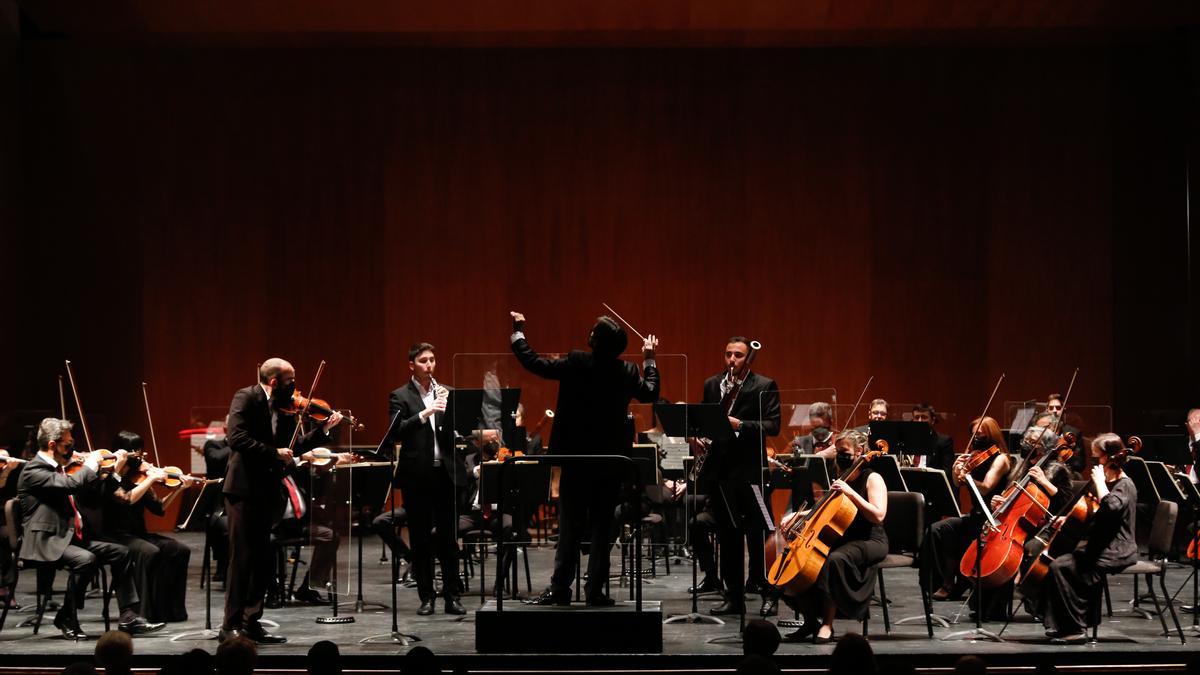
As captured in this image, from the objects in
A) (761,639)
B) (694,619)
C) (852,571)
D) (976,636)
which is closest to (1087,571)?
(976,636)

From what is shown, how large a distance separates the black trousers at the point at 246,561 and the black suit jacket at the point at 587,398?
1.43 meters

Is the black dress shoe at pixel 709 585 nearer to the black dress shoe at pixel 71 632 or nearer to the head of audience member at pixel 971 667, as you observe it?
the black dress shoe at pixel 71 632

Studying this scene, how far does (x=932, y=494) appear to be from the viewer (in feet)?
21.6

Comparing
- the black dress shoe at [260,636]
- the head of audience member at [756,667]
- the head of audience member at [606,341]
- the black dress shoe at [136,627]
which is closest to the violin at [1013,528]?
the head of audience member at [606,341]

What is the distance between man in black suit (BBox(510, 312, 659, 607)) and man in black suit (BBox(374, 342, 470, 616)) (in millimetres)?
950

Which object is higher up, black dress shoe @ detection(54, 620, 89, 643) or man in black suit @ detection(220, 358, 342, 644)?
man in black suit @ detection(220, 358, 342, 644)

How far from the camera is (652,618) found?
5371 mm

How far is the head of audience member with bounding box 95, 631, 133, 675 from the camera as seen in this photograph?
332 centimetres

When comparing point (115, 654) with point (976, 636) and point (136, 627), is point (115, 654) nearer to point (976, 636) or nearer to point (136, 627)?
point (136, 627)

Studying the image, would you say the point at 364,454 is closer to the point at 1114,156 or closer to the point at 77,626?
the point at 77,626

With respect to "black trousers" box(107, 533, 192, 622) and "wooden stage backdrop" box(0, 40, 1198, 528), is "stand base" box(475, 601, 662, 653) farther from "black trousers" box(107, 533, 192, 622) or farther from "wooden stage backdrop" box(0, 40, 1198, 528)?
"wooden stage backdrop" box(0, 40, 1198, 528)

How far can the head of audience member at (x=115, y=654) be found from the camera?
332cm

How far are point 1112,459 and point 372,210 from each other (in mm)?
6750

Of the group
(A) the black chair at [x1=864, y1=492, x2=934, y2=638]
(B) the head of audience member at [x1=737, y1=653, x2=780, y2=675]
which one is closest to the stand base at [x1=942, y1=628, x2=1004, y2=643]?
(A) the black chair at [x1=864, y1=492, x2=934, y2=638]
